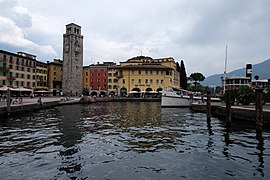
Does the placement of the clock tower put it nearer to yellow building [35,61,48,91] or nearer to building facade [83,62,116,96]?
yellow building [35,61,48,91]

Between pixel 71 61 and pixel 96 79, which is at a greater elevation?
pixel 71 61

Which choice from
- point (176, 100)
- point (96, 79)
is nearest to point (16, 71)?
point (96, 79)

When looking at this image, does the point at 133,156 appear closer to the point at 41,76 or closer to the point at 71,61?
the point at 71,61

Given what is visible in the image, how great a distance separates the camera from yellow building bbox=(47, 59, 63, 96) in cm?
8725

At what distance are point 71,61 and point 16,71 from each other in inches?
756

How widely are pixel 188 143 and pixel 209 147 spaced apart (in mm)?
1141

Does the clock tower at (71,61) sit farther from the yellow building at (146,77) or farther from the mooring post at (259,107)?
the mooring post at (259,107)

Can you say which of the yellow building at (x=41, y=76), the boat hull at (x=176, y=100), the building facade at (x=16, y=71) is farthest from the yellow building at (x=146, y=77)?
the boat hull at (x=176, y=100)

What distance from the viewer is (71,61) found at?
265 feet

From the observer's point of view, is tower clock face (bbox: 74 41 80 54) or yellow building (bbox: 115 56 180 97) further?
tower clock face (bbox: 74 41 80 54)

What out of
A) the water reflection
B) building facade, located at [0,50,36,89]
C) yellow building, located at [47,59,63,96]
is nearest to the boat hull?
the water reflection

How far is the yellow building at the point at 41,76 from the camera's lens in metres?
78.4

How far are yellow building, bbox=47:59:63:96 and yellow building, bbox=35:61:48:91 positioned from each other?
91.1 inches

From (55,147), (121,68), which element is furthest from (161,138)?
(121,68)
